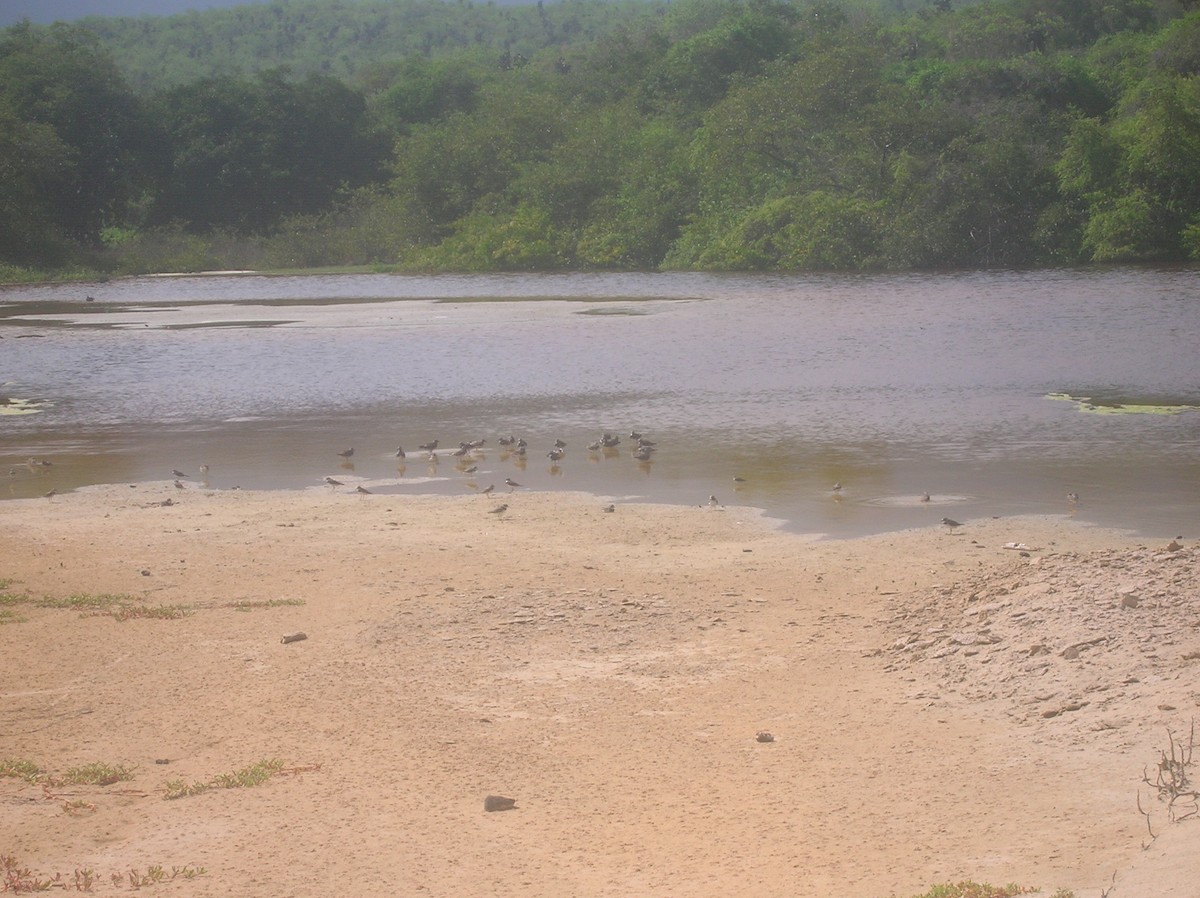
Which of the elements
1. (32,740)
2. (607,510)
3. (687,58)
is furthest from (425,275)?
(32,740)

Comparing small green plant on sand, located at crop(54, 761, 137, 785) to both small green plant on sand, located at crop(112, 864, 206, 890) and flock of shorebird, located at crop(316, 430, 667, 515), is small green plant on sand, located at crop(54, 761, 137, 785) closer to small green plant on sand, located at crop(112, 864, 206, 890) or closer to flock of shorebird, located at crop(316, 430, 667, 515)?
small green plant on sand, located at crop(112, 864, 206, 890)

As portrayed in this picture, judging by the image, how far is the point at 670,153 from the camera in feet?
171

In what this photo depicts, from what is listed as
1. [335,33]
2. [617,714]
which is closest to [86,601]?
[617,714]

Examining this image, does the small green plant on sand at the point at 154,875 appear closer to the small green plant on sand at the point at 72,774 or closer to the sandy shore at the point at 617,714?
the sandy shore at the point at 617,714

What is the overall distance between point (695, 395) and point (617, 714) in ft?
42.9

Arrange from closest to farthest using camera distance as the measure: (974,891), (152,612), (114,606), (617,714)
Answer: (974,891) → (617,714) → (152,612) → (114,606)

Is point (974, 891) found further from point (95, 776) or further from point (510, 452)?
point (510, 452)

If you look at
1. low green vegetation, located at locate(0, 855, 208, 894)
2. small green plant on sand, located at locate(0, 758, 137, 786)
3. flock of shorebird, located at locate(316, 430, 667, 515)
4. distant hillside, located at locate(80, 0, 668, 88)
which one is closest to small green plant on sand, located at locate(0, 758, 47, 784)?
small green plant on sand, located at locate(0, 758, 137, 786)

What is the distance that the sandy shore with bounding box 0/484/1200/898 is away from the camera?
541 centimetres

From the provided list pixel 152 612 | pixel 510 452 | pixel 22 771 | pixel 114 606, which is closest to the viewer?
pixel 22 771

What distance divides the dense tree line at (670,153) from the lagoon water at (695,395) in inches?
166

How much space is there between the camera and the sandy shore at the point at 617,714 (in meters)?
5.41

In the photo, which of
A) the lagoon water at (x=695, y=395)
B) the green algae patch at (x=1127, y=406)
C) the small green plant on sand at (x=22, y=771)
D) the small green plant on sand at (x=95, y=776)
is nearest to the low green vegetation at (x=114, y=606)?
the small green plant on sand at (x=22, y=771)

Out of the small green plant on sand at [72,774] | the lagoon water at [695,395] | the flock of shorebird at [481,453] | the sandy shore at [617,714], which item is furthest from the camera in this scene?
the flock of shorebird at [481,453]
